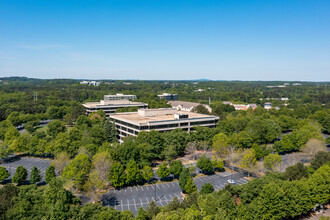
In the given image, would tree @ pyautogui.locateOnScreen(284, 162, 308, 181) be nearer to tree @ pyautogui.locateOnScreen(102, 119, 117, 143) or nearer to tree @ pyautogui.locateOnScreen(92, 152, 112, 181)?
tree @ pyautogui.locateOnScreen(92, 152, 112, 181)

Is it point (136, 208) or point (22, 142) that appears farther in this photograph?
point (22, 142)

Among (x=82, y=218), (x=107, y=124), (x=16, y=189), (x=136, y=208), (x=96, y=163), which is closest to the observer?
(x=82, y=218)

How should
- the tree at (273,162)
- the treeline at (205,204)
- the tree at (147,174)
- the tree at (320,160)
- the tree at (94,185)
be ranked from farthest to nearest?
the tree at (273,162) → the tree at (147,174) → the tree at (320,160) → the tree at (94,185) → the treeline at (205,204)

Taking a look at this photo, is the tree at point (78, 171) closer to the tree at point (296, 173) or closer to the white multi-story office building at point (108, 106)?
the tree at point (296, 173)

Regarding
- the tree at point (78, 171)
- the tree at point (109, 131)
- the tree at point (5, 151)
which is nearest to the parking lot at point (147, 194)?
the tree at point (78, 171)

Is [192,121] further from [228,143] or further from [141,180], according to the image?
[141,180]

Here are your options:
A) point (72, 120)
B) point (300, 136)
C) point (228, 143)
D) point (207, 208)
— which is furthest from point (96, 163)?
point (72, 120)

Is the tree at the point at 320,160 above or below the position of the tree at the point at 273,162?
above
